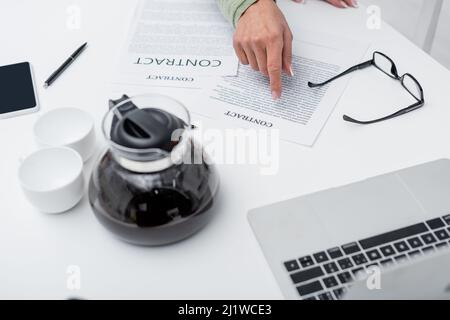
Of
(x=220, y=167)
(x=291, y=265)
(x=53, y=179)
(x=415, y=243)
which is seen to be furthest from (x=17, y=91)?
(x=415, y=243)

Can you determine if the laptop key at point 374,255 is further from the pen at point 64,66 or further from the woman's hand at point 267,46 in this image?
the pen at point 64,66

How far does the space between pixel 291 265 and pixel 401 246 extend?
0.42ft

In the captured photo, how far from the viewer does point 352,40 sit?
0.86 metres

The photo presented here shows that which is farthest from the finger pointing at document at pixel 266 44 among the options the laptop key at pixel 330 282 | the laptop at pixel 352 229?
the laptop key at pixel 330 282

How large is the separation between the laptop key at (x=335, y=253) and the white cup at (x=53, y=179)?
301mm

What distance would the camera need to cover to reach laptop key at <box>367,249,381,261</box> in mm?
522

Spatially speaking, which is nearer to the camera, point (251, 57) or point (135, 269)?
point (135, 269)

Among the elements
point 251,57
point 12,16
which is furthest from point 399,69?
point 12,16

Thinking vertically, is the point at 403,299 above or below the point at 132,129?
below

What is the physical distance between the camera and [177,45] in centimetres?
83

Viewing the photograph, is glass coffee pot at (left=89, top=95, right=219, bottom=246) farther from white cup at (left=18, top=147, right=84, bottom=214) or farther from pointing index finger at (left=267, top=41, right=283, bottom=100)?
pointing index finger at (left=267, top=41, right=283, bottom=100)

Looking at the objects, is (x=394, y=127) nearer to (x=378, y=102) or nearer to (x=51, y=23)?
(x=378, y=102)

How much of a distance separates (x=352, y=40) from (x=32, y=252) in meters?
0.64
